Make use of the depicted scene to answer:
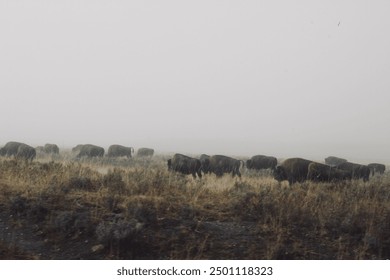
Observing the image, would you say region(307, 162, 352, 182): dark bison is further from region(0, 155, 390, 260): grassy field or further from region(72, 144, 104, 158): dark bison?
region(72, 144, 104, 158): dark bison

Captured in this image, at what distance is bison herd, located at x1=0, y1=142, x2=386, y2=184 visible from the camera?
18672mm

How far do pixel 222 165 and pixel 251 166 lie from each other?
20.9ft

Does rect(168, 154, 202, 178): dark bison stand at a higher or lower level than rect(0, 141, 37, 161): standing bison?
higher

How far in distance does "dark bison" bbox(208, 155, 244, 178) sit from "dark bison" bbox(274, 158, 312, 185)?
6.48 meters

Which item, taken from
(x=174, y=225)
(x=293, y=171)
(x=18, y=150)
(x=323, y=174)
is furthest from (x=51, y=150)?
(x=174, y=225)

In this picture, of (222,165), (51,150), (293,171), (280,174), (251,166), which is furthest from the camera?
(51,150)

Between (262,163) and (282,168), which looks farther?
(262,163)

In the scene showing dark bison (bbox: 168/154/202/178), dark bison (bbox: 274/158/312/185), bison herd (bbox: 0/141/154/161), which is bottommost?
bison herd (bbox: 0/141/154/161)

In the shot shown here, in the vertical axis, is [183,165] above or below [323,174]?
below

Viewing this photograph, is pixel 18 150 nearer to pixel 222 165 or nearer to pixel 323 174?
pixel 222 165

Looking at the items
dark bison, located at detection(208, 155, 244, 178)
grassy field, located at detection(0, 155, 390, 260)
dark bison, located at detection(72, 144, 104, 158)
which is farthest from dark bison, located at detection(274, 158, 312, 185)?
dark bison, located at detection(72, 144, 104, 158)

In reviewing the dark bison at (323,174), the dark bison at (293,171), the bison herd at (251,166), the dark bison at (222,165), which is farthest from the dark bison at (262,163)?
the dark bison at (323,174)

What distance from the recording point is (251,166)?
32.1 metres

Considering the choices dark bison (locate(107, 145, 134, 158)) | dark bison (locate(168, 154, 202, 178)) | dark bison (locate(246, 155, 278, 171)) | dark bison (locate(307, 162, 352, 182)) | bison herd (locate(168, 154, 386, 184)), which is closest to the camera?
dark bison (locate(307, 162, 352, 182))
